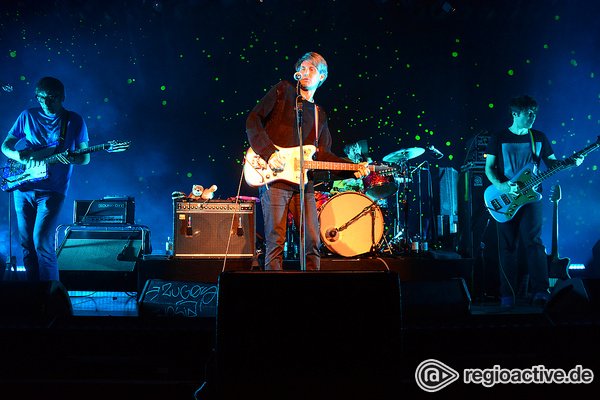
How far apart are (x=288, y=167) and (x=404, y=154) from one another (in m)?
2.80

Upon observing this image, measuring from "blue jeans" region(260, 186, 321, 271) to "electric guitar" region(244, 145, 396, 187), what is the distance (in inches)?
4.8

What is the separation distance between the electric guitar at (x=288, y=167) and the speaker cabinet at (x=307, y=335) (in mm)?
2289

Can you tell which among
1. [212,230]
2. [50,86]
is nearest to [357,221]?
[212,230]

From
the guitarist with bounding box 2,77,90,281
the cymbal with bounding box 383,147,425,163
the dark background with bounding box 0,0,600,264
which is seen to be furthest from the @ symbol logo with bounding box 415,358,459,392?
the dark background with bounding box 0,0,600,264

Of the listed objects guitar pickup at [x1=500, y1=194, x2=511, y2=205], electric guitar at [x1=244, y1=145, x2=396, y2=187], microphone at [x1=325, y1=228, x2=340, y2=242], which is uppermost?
electric guitar at [x1=244, y1=145, x2=396, y2=187]

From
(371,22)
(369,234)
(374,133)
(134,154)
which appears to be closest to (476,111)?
(374,133)

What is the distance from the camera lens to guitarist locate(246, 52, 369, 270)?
4.32 m

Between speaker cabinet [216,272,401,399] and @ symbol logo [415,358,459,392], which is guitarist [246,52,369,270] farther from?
speaker cabinet [216,272,401,399]

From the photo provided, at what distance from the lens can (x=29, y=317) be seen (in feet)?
9.70

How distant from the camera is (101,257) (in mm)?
6070

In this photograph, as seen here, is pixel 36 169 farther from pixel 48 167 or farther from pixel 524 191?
pixel 524 191

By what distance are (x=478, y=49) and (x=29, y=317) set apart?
7.22 m

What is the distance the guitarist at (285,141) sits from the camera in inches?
170

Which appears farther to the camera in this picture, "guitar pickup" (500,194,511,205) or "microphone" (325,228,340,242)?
"microphone" (325,228,340,242)
